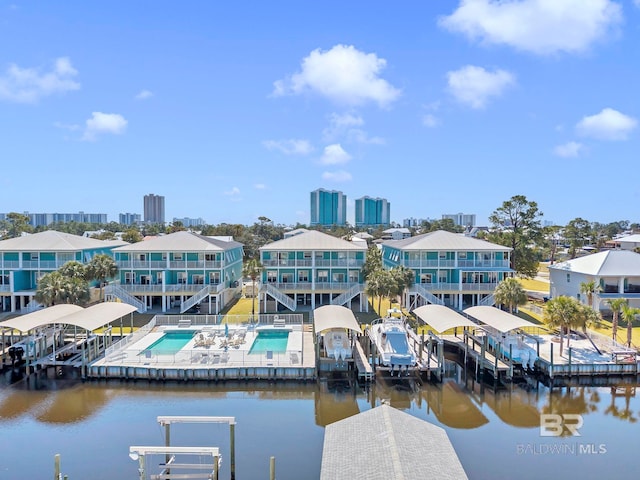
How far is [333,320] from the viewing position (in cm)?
2589

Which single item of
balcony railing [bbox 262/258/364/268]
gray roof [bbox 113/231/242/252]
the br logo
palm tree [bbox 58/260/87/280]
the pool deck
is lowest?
the br logo

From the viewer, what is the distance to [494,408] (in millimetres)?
20875

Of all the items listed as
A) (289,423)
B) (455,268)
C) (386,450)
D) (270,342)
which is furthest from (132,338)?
(455,268)

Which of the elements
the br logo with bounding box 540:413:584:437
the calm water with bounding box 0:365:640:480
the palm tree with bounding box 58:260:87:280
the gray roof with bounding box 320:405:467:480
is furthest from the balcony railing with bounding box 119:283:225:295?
the br logo with bounding box 540:413:584:437

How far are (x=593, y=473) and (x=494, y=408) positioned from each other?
5.66 m

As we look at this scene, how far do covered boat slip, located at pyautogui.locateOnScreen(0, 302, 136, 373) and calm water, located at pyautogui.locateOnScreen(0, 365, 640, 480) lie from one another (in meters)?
2.24

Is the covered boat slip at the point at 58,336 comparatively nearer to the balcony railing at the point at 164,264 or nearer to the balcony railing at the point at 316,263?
the balcony railing at the point at 164,264

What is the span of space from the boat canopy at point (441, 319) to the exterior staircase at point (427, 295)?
21.6 feet

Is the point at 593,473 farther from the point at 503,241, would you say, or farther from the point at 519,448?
the point at 503,241

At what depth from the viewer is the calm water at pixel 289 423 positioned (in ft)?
51.6

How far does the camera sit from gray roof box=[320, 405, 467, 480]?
1152 centimetres

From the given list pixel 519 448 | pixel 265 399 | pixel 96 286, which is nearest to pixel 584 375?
pixel 519 448

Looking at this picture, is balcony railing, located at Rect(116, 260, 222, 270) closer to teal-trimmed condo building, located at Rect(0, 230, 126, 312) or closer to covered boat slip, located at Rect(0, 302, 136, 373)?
teal-trimmed condo building, located at Rect(0, 230, 126, 312)

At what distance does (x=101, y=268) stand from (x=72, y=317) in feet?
35.7
